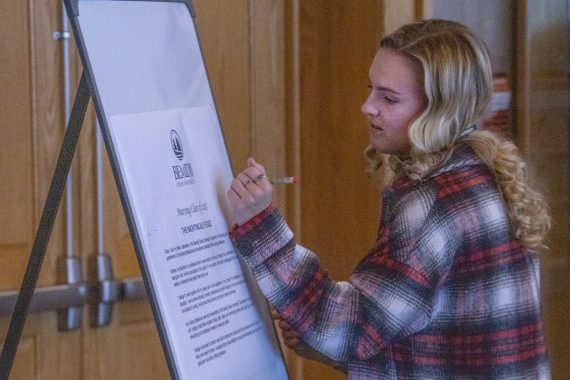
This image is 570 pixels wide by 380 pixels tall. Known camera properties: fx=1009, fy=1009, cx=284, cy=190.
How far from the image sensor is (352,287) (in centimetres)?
198

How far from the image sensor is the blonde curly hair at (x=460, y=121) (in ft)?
6.64

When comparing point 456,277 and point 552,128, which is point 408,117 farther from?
point 552,128

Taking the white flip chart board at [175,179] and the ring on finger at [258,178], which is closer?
the white flip chart board at [175,179]

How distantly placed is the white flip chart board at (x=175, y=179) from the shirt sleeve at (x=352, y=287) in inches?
4.2

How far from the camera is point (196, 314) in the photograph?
1.96 meters

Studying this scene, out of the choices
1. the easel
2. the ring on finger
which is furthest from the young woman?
the easel

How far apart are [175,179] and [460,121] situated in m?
0.59

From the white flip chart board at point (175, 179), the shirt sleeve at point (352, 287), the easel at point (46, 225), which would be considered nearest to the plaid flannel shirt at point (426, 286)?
the shirt sleeve at point (352, 287)

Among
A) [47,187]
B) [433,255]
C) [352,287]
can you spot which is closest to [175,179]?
[352,287]

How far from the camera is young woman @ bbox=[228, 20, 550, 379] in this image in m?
1.95

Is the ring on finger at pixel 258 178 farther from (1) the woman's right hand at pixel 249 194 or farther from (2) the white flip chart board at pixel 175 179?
(2) the white flip chart board at pixel 175 179

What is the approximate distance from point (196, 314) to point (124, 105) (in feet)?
1.40

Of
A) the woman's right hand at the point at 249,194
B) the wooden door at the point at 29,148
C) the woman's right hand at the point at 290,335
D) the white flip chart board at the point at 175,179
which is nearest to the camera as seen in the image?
the white flip chart board at the point at 175,179

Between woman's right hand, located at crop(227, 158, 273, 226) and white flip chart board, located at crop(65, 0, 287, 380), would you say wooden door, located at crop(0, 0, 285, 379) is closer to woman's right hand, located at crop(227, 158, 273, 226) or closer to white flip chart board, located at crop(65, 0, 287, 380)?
white flip chart board, located at crop(65, 0, 287, 380)
